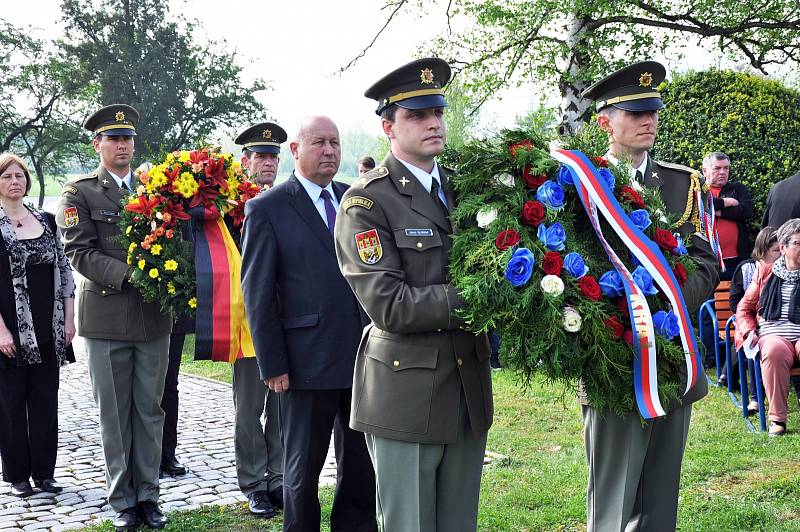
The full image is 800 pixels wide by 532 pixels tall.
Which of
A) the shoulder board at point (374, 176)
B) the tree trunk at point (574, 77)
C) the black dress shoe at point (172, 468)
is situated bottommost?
the black dress shoe at point (172, 468)

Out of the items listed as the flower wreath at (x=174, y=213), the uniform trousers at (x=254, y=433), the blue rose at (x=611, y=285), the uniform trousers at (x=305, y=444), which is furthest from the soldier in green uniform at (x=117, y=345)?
the blue rose at (x=611, y=285)

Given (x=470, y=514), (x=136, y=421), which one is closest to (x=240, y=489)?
(x=136, y=421)

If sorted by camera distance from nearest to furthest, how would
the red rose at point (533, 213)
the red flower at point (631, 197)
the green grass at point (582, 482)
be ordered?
1. the red rose at point (533, 213)
2. the red flower at point (631, 197)
3. the green grass at point (582, 482)

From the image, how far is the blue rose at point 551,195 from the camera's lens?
10.8 feet

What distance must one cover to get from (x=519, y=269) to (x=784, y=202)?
6.33 m

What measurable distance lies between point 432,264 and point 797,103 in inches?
335

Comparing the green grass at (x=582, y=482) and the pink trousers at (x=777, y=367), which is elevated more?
the pink trousers at (x=777, y=367)

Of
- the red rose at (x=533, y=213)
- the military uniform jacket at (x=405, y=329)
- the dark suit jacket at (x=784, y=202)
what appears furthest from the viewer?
the dark suit jacket at (x=784, y=202)

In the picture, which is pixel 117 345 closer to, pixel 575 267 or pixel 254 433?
pixel 254 433

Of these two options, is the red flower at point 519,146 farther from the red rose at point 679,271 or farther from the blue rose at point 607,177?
the red rose at point 679,271

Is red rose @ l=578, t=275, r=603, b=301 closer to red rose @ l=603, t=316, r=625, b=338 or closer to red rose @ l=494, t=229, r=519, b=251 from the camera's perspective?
red rose @ l=603, t=316, r=625, b=338

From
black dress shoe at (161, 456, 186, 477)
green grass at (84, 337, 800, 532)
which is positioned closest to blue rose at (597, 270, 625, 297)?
green grass at (84, 337, 800, 532)

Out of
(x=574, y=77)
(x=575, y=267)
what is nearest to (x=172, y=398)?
(x=575, y=267)

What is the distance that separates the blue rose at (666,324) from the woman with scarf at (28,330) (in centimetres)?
482
